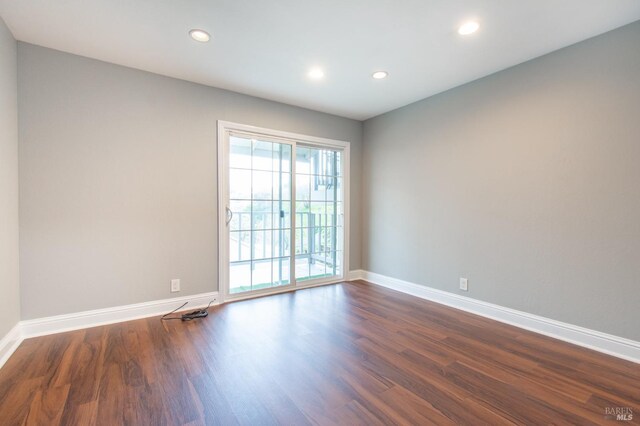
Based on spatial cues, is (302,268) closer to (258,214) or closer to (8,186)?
(258,214)

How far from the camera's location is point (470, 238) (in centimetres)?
314

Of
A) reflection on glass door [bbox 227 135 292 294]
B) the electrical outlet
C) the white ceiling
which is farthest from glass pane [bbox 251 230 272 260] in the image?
the electrical outlet

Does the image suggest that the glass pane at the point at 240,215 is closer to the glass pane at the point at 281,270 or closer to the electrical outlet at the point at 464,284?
the glass pane at the point at 281,270

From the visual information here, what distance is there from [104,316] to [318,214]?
2723 millimetres

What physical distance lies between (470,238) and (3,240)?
4111mm

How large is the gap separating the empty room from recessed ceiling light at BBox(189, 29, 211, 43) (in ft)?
0.05

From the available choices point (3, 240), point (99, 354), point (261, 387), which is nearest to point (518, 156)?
point (261, 387)

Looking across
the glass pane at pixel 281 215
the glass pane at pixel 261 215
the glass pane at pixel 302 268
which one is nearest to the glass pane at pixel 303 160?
the glass pane at pixel 281 215

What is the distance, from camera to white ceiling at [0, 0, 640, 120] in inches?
77.2

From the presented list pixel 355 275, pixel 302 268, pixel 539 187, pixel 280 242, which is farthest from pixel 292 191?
pixel 539 187

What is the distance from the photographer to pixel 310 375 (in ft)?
6.28

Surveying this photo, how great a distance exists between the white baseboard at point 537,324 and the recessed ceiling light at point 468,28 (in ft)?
8.27

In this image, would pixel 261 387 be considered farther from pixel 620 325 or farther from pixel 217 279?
pixel 620 325

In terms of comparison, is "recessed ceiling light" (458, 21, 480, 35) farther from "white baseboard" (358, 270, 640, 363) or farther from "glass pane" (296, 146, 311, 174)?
"white baseboard" (358, 270, 640, 363)
